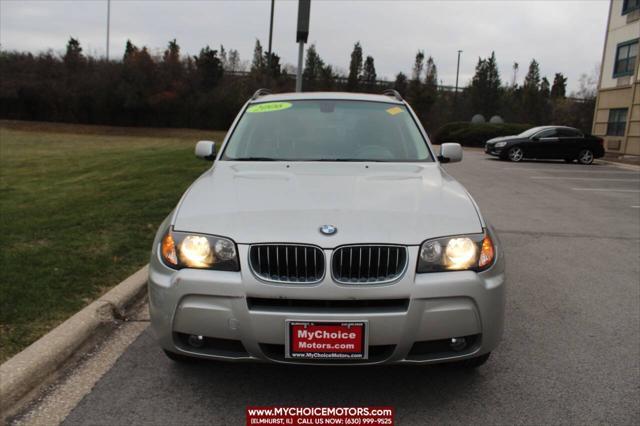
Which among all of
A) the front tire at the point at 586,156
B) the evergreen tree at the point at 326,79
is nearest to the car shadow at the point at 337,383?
the front tire at the point at 586,156

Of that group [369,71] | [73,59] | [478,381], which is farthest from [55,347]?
[369,71]

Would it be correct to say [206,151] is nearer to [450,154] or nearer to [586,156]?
[450,154]

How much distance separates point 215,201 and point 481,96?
64.1 m

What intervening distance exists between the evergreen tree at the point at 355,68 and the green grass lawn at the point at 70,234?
49.7 m

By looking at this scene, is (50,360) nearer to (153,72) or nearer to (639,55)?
(639,55)

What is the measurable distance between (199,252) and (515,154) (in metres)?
20.4

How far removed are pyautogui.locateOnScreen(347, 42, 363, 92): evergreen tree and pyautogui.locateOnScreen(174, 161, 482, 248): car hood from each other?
58.6m

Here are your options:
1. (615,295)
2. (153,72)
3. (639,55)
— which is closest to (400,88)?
(153,72)

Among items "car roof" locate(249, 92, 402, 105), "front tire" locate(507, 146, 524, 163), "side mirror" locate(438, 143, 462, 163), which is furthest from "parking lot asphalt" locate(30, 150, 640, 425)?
"front tire" locate(507, 146, 524, 163)

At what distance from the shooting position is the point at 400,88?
6406 centimetres

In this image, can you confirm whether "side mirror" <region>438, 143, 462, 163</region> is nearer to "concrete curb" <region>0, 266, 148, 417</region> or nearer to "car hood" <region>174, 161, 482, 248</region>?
"car hood" <region>174, 161, 482, 248</region>

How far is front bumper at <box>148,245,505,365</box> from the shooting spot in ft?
8.09

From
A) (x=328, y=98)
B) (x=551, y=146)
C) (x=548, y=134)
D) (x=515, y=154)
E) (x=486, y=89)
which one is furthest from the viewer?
(x=486, y=89)

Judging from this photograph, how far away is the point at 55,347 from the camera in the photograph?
10.4ft
